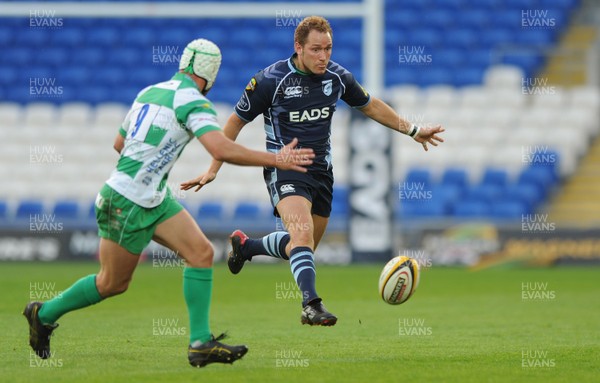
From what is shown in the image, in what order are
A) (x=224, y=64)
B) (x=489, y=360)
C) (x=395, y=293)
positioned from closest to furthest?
(x=489, y=360)
(x=395, y=293)
(x=224, y=64)

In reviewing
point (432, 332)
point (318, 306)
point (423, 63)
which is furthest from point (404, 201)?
point (318, 306)

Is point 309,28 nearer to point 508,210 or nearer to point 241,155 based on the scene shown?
point 241,155

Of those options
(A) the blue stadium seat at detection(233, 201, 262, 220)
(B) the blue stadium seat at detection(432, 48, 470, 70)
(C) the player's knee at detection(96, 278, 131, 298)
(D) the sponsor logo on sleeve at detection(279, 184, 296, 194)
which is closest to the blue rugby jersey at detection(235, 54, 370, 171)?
(D) the sponsor logo on sleeve at detection(279, 184, 296, 194)

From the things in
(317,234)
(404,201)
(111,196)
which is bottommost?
(404,201)

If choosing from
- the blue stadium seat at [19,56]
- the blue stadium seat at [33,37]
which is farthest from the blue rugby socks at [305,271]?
the blue stadium seat at [33,37]

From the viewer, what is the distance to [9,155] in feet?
77.1

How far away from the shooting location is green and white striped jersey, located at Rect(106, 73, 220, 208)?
22.4ft

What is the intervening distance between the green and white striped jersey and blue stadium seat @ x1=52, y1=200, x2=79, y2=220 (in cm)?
1551

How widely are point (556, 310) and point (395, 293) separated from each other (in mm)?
3635

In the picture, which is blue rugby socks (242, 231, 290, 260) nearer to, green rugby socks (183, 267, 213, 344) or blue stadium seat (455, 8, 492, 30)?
green rugby socks (183, 267, 213, 344)

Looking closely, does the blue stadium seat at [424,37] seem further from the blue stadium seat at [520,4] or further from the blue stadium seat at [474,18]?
the blue stadium seat at [520,4]

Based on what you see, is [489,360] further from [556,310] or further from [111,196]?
[556,310]

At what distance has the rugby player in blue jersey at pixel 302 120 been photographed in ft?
26.9

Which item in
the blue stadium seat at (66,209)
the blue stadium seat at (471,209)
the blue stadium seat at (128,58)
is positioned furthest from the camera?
the blue stadium seat at (128,58)
